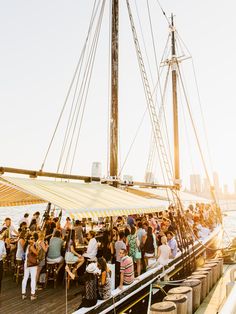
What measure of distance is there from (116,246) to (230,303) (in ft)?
22.7

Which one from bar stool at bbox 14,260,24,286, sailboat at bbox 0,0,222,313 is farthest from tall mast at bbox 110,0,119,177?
bar stool at bbox 14,260,24,286

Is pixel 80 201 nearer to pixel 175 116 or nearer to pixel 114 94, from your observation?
pixel 114 94

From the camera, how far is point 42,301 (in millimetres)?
6598

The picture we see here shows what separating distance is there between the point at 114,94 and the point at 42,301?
789cm

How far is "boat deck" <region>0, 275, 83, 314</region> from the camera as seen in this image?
20.0 ft

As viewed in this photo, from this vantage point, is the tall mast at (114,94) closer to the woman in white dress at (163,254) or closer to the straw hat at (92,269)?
the woman in white dress at (163,254)

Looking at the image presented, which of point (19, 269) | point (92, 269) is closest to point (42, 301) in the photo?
point (92, 269)

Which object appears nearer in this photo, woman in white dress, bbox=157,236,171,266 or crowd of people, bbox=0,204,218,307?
crowd of people, bbox=0,204,218,307

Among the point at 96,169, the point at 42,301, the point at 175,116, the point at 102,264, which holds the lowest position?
the point at 42,301

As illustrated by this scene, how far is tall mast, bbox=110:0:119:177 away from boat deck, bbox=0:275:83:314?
485 centimetres

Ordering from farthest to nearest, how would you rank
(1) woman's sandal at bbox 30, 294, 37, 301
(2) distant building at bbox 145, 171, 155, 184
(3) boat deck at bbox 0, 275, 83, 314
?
(2) distant building at bbox 145, 171, 155, 184 < (1) woman's sandal at bbox 30, 294, 37, 301 < (3) boat deck at bbox 0, 275, 83, 314

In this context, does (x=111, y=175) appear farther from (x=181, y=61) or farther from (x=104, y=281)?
(x=181, y=61)

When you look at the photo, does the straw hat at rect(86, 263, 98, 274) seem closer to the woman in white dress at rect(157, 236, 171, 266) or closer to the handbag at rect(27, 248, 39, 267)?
the handbag at rect(27, 248, 39, 267)

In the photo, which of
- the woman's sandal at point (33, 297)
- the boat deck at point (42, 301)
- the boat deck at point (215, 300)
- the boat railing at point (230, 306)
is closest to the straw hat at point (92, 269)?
the boat deck at point (42, 301)
